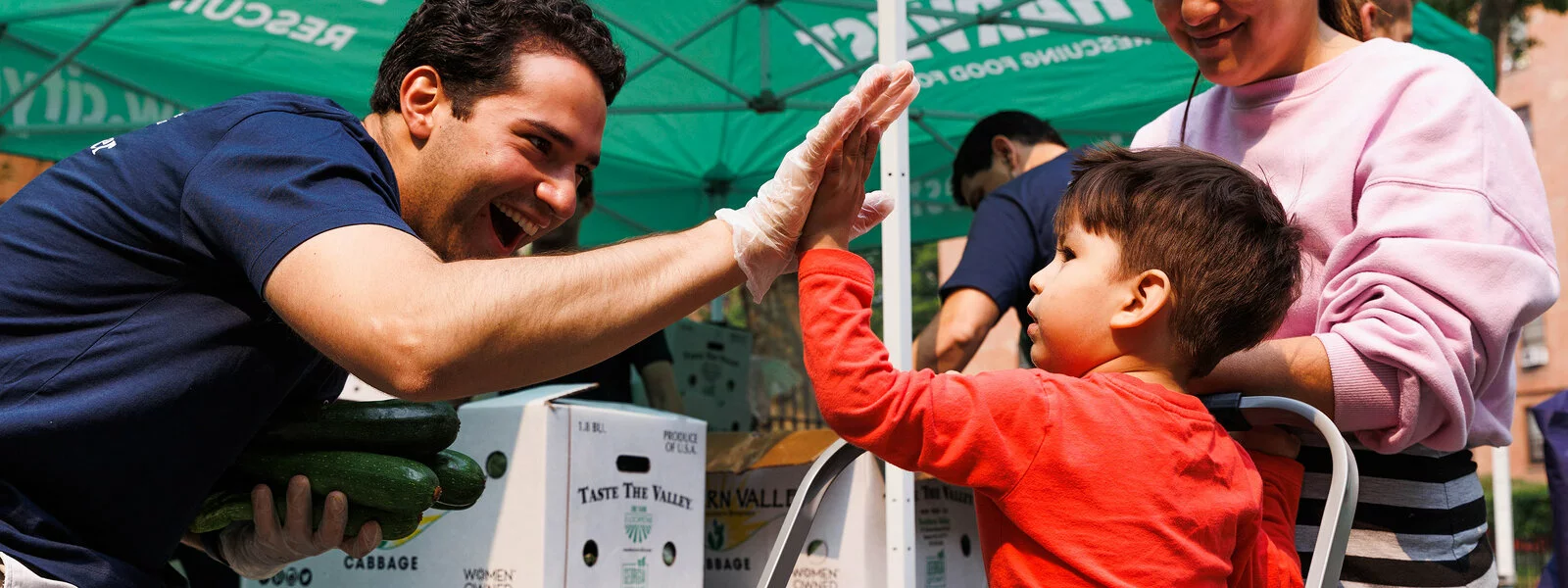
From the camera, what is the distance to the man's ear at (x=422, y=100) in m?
2.54

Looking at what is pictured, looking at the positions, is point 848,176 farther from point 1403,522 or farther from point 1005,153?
point 1005,153

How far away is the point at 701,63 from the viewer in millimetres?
6879

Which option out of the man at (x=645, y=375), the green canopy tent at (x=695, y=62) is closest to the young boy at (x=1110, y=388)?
the man at (x=645, y=375)

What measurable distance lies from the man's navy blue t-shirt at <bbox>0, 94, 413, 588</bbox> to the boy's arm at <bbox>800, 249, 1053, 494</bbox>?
2.05 feet

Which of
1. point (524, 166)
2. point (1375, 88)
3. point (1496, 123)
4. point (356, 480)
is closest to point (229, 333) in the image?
point (356, 480)

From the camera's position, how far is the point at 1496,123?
2.22m

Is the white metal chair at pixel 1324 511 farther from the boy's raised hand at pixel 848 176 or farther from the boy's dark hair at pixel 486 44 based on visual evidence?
the boy's dark hair at pixel 486 44

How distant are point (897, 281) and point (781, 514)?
115cm

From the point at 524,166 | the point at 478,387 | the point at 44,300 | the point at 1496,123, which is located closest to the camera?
the point at 478,387

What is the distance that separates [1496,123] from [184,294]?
223cm

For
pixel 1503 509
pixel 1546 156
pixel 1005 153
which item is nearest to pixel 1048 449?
pixel 1005 153

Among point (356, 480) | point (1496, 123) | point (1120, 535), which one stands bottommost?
point (1120, 535)

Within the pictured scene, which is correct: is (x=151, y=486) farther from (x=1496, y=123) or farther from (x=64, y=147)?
(x=64, y=147)

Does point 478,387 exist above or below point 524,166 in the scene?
below
